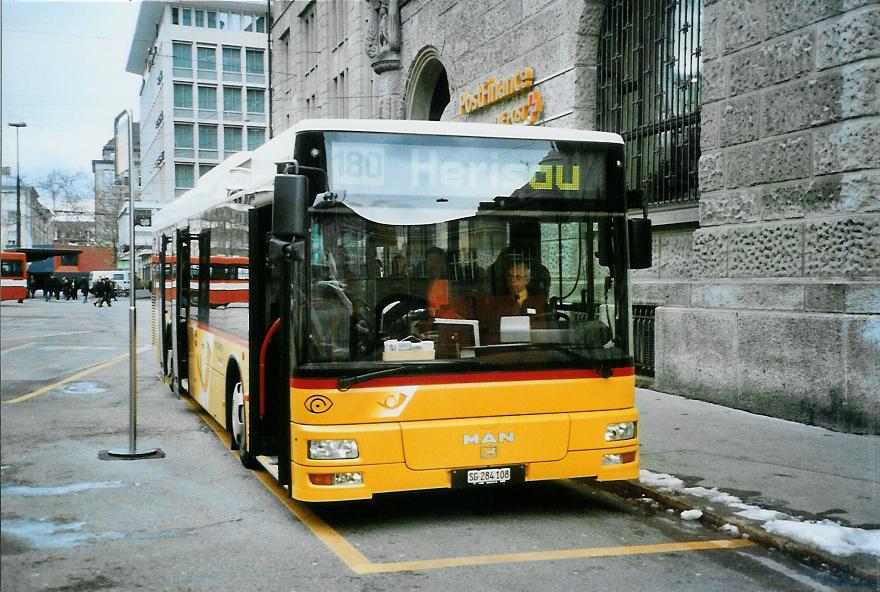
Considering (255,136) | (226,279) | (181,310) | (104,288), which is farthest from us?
(255,136)

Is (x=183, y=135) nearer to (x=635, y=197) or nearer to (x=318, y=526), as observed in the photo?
(x=635, y=197)

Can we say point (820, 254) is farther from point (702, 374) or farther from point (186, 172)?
point (186, 172)

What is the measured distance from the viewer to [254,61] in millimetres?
81500

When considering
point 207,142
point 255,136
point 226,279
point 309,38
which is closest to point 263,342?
point 226,279

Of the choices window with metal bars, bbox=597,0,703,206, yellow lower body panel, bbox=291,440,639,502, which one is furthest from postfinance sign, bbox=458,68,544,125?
yellow lower body panel, bbox=291,440,639,502

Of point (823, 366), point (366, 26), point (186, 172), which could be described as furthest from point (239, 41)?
point (823, 366)

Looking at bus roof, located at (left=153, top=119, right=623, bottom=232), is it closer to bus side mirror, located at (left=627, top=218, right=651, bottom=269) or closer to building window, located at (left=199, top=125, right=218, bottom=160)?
bus side mirror, located at (left=627, top=218, right=651, bottom=269)

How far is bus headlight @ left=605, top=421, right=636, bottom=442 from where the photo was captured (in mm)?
6535

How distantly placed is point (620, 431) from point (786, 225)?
485 cm

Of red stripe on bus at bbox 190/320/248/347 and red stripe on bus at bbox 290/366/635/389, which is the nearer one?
red stripe on bus at bbox 290/366/635/389

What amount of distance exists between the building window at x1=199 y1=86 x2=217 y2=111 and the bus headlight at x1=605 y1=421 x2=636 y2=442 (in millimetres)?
79213

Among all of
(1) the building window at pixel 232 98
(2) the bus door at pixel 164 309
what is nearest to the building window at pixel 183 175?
(1) the building window at pixel 232 98

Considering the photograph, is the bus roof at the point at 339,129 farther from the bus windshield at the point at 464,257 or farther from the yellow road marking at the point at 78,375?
the yellow road marking at the point at 78,375

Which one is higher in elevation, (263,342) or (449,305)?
(449,305)
